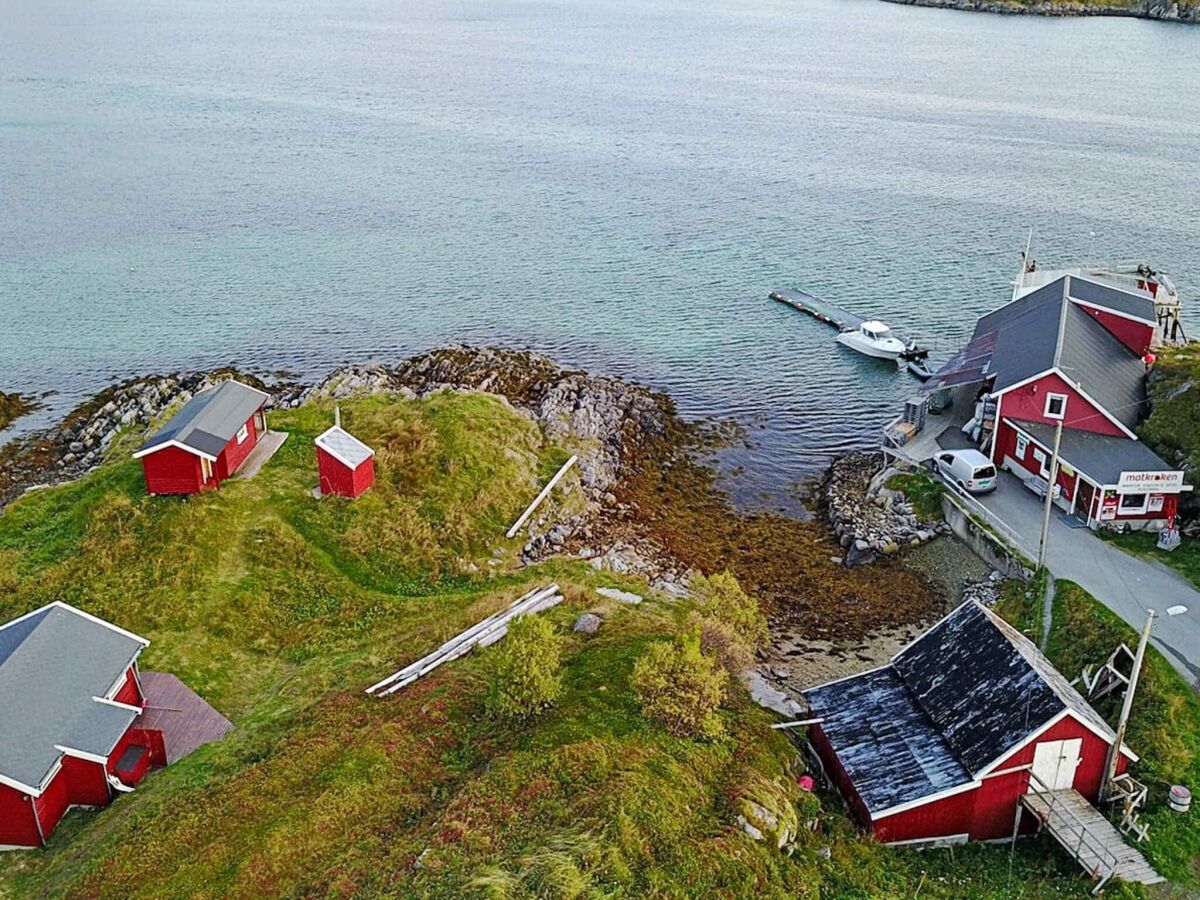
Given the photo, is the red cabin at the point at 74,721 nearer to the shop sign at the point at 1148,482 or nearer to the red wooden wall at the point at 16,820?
the red wooden wall at the point at 16,820

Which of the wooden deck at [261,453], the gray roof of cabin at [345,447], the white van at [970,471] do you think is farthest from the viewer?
the white van at [970,471]

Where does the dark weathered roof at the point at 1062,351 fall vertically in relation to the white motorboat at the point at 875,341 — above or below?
above

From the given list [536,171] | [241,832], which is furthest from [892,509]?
[536,171]

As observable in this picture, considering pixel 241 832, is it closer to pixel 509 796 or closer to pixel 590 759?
pixel 509 796

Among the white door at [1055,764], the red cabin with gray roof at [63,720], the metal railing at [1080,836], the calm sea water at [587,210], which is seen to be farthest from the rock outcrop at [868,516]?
the red cabin with gray roof at [63,720]

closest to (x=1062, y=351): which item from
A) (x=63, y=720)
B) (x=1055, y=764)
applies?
(x=1055, y=764)

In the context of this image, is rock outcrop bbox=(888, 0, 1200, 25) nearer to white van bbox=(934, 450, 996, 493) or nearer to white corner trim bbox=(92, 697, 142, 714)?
white van bbox=(934, 450, 996, 493)

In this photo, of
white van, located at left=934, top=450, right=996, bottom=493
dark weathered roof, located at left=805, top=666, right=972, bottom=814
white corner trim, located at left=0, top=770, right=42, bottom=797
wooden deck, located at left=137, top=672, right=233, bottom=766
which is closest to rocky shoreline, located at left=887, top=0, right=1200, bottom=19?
white van, located at left=934, top=450, right=996, bottom=493

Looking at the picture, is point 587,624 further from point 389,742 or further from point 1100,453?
point 1100,453
